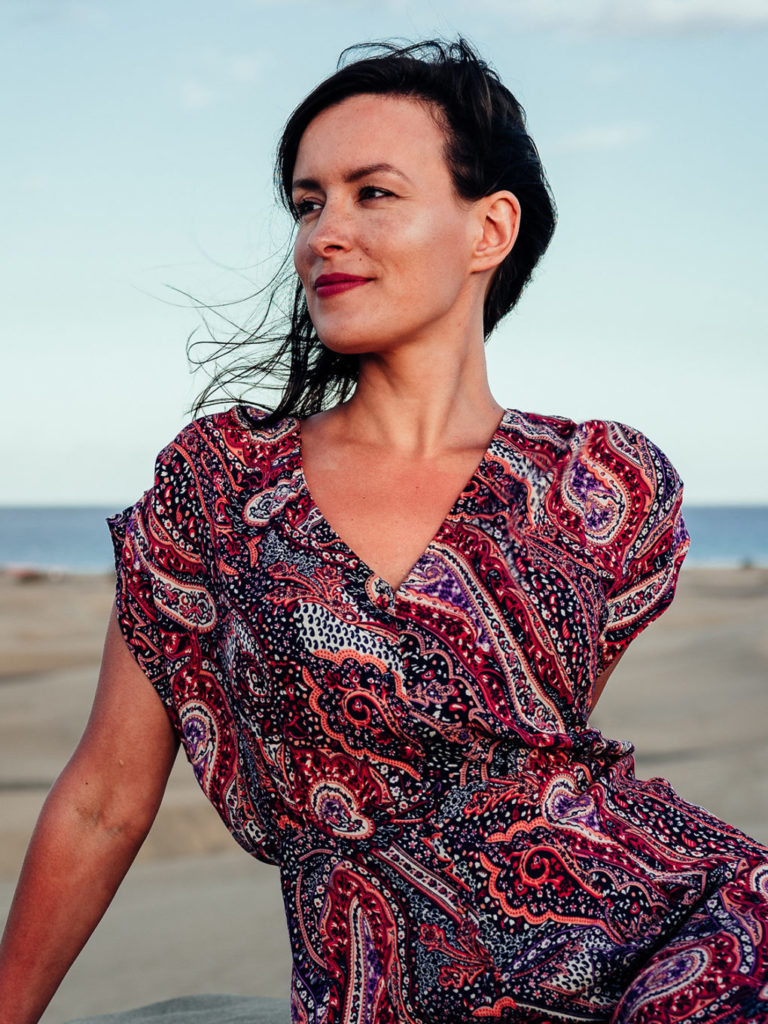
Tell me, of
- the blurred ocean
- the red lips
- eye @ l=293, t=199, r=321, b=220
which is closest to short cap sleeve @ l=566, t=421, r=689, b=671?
the red lips

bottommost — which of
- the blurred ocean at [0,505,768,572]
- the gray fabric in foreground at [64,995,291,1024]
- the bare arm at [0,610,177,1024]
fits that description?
the blurred ocean at [0,505,768,572]

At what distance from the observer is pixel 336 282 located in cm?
232

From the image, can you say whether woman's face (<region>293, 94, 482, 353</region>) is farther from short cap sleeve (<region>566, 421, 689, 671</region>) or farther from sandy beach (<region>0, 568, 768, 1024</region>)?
sandy beach (<region>0, 568, 768, 1024</region>)

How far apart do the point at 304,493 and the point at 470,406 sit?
1.39 ft

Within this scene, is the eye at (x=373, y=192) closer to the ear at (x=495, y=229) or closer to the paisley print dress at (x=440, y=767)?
the ear at (x=495, y=229)

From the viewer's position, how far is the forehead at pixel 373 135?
236 cm

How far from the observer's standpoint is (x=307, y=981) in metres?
2.07

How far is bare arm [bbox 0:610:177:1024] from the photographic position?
87.7 inches

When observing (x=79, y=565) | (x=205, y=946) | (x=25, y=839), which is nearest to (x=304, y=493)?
(x=205, y=946)

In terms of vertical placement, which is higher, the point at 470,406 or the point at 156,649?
the point at 470,406

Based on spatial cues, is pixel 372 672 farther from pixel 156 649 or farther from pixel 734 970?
pixel 734 970

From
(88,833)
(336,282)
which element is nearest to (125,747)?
(88,833)

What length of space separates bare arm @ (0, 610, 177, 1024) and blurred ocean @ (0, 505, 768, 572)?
3943 cm

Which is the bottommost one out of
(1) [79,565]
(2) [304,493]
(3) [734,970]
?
(1) [79,565]
